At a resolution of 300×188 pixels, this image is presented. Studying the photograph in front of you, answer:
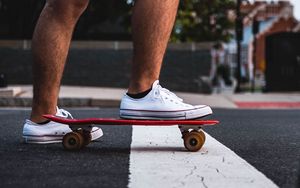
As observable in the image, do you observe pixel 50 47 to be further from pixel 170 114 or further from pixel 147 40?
pixel 170 114

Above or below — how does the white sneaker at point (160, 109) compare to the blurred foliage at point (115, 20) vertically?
below

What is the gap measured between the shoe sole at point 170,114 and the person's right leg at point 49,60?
1.18ft

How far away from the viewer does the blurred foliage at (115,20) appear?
2555cm

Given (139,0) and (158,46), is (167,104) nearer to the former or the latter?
(158,46)

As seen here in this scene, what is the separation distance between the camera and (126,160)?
2.98 metres

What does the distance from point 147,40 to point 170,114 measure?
42 centimetres

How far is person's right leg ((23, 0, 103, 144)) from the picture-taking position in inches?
138

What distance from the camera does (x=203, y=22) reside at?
1331 inches

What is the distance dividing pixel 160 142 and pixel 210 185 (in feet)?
4.52

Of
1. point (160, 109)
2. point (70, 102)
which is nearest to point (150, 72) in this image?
point (160, 109)

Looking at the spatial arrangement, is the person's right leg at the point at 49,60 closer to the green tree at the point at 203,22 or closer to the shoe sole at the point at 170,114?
the shoe sole at the point at 170,114

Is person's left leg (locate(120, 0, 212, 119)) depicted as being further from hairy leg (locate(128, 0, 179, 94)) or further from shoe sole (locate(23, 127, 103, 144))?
shoe sole (locate(23, 127, 103, 144))

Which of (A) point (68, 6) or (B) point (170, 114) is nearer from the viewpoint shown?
(B) point (170, 114)

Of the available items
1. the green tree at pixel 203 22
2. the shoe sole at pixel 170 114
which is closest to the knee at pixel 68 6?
the shoe sole at pixel 170 114
